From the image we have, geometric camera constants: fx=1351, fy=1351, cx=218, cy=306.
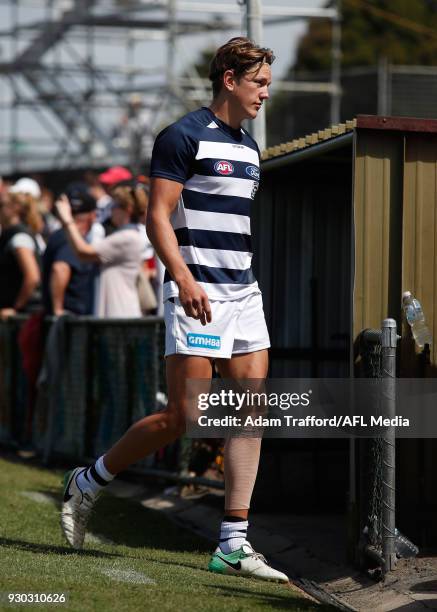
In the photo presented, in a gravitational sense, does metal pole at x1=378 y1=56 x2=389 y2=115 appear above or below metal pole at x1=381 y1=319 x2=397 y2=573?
above

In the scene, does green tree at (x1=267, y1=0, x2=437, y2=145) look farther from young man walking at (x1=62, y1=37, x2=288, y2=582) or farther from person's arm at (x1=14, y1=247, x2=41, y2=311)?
young man walking at (x1=62, y1=37, x2=288, y2=582)

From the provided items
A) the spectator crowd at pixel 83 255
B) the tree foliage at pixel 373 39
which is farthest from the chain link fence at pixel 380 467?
the tree foliage at pixel 373 39

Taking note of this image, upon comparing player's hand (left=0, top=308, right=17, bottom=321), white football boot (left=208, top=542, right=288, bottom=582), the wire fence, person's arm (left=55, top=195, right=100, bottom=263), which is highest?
person's arm (left=55, top=195, right=100, bottom=263)

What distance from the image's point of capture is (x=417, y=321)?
6508mm

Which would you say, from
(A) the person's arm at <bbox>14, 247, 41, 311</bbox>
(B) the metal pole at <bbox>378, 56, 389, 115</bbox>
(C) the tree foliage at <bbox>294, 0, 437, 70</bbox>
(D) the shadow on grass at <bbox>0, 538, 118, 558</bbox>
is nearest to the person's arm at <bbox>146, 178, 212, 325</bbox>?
(D) the shadow on grass at <bbox>0, 538, 118, 558</bbox>

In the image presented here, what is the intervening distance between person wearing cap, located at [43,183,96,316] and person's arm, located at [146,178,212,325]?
4.92 meters

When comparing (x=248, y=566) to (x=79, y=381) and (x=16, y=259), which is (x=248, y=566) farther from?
(x=16, y=259)

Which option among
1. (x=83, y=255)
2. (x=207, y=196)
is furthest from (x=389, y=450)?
(x=83, y=255)

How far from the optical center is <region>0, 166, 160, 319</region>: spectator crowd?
400 inches

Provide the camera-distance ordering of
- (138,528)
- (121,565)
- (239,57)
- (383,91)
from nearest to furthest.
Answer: (121,565) < (239,57) < (138,528) < (383,91)

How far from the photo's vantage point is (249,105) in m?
6.18

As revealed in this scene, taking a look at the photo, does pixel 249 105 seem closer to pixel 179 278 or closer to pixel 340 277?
pixel 179 278

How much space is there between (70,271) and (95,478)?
485 centimetres

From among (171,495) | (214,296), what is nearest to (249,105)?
(214,296)
